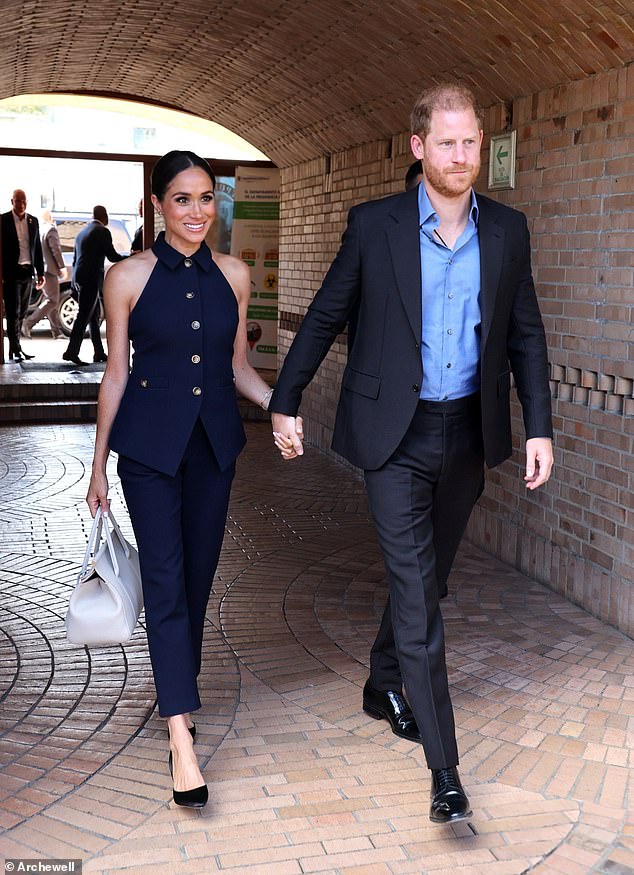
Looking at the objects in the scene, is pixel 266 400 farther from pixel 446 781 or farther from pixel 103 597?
pixel 446 781

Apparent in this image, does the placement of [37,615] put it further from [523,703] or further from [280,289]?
[280,289]

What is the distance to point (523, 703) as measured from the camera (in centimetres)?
425

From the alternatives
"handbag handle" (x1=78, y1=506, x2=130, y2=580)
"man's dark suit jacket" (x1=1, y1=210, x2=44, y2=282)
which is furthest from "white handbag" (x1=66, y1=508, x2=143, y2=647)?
"man's dark suit jacket" (x1=1, y1=210, x2=44, y2=282)

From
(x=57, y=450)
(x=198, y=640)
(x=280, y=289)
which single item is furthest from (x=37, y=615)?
(x=280, y=289)

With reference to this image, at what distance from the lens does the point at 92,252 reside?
14.0m

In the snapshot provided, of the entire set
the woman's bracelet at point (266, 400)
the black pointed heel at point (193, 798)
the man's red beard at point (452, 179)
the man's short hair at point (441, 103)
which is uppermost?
the man's short hair at point (441, 103)

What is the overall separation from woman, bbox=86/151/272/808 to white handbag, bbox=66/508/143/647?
7cm

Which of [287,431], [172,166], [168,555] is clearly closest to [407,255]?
[287,431]

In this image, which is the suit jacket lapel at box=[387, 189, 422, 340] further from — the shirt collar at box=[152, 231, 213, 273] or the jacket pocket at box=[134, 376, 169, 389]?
the jacket pocket at box=[134, 376, 169, 389]

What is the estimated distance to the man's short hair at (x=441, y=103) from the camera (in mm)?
3136

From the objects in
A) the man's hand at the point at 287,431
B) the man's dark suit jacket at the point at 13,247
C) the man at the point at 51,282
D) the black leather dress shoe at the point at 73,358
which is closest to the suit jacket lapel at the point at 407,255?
the man's hand at the point at 287,431

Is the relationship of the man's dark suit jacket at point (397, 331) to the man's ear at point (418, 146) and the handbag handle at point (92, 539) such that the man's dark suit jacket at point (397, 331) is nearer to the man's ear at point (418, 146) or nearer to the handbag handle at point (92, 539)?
the man's ear at point (418, 146)

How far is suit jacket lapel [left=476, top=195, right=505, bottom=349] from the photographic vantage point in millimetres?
3287

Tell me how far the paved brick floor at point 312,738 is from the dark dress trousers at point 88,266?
7912mm
